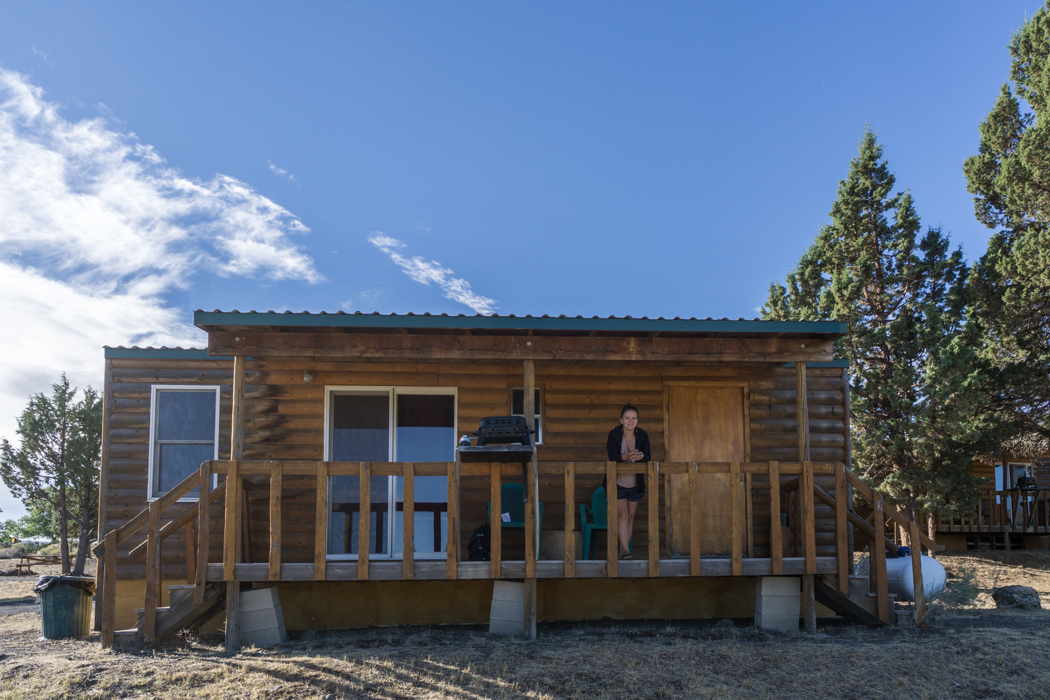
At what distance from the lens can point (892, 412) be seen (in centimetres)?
1817

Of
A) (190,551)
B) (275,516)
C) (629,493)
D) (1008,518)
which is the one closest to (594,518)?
(629,493)

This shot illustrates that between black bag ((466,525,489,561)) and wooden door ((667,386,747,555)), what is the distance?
2.32 meters

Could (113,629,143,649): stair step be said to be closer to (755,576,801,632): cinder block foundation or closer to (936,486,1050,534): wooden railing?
(755,576,801,632): cinder block foundation

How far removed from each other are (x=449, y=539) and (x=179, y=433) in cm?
389

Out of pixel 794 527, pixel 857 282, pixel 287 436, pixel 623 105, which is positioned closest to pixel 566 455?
pixel 794 527

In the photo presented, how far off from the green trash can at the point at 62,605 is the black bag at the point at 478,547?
376cm

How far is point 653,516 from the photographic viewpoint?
24.8 feet

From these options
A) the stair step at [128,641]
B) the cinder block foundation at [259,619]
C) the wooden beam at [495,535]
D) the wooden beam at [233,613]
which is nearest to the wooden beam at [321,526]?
the cinder block foundation at [259,619]

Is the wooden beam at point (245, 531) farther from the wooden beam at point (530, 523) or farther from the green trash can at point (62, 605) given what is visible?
the wooden beam at point (530, 523)

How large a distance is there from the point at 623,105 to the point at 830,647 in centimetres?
1239

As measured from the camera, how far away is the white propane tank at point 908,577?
8938 mm

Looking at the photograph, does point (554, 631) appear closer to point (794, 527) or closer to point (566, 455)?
point (566, 455)

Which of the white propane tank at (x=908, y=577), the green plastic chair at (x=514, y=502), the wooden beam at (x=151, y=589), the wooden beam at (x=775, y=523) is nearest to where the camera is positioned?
the wooden beam at (x=151, y=589)

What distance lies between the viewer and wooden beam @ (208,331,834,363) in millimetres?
7801
